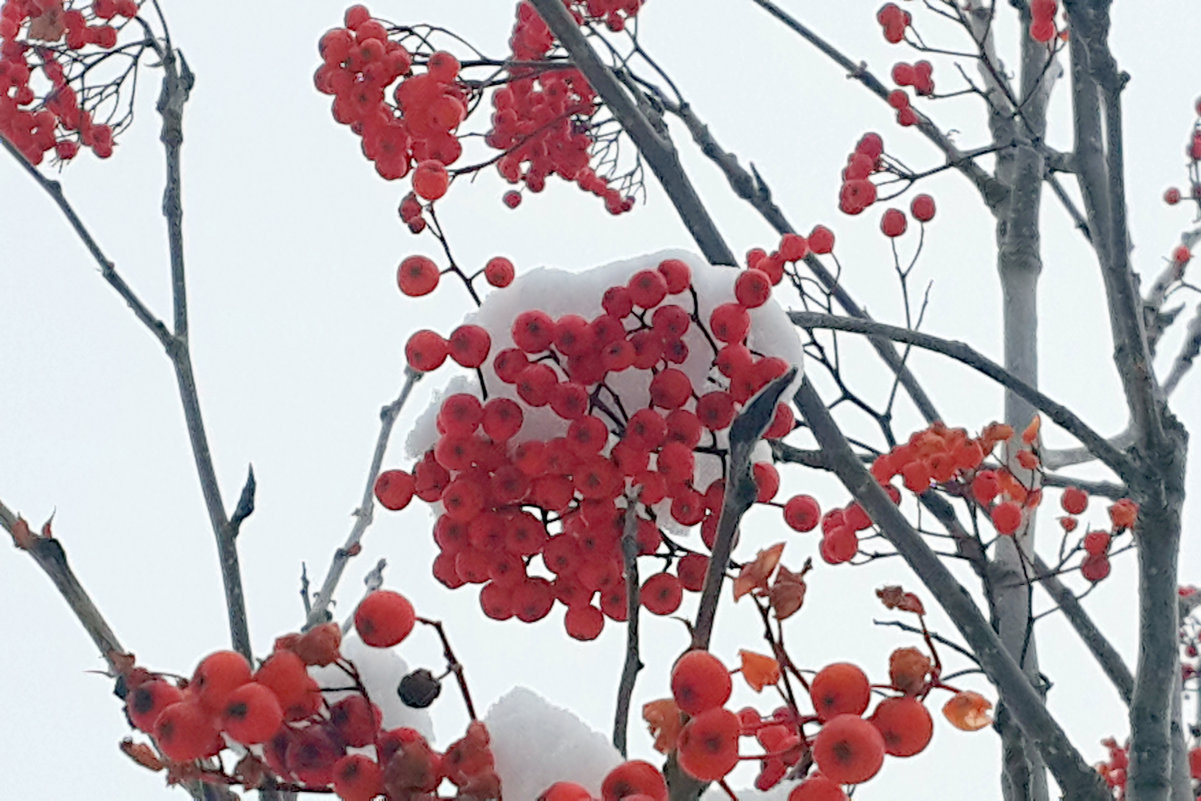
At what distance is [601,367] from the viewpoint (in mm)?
1161

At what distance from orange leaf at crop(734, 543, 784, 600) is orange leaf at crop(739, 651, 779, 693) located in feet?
0.57

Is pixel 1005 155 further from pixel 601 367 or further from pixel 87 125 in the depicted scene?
pixel 87 125

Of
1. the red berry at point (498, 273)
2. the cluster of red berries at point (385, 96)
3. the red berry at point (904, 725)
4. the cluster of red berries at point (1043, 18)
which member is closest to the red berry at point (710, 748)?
the red berry at point (904, 725)

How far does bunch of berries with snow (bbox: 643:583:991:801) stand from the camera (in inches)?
26.4

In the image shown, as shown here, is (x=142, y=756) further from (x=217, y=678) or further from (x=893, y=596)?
(x=893, y=596)

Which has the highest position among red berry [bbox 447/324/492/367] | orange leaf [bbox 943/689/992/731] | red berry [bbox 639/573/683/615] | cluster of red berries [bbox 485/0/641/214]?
cluster of red berries [bbox 485/0/641/214]

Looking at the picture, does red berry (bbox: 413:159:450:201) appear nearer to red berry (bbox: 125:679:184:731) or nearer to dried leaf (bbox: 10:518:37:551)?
dried leaf (bbox: 10:518:37:551)

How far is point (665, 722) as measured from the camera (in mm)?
723

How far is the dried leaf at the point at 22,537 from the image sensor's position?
40.7 inches

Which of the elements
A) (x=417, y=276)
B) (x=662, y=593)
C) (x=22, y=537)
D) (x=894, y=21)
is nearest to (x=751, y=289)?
(x=662, y=593)

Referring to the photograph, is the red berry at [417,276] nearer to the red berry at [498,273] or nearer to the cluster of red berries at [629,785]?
the red berry at [498,273]

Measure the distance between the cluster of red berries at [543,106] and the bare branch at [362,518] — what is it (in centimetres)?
64

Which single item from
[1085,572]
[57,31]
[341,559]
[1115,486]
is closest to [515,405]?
[341,559]

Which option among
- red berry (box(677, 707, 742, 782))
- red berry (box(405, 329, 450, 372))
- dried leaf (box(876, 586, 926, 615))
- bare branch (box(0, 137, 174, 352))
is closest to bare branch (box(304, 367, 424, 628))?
bare branch (box(0, 137, 174, 352))
